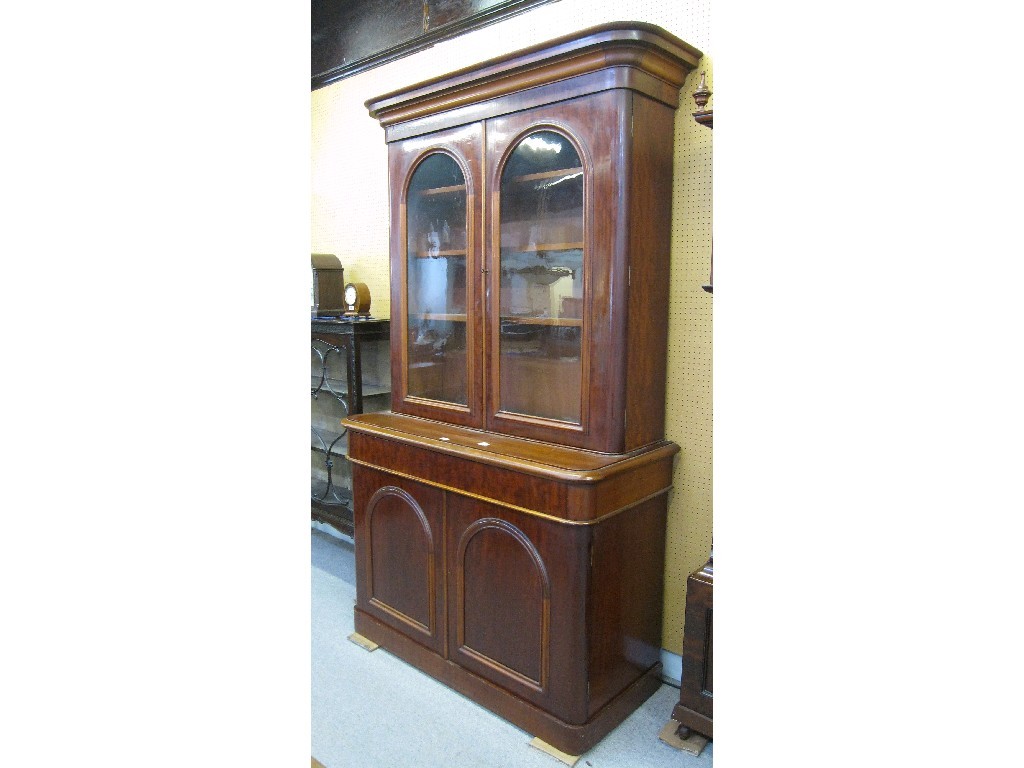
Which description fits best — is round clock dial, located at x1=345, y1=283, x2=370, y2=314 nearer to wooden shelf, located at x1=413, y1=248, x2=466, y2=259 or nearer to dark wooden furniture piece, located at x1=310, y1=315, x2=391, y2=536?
dark wooden furniture piece, located at x1=310, y1=315, x2=391, y2=536

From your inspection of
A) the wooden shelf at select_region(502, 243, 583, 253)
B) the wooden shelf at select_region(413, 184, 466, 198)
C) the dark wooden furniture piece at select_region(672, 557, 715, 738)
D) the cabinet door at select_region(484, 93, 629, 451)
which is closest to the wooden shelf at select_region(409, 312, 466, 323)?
the cabinet door at select_region(484, 93, 629, 451)

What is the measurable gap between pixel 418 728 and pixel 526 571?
1.91 feet

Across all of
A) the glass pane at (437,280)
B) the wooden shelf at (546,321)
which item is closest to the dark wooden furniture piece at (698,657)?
the wooden shelf at (546,321)

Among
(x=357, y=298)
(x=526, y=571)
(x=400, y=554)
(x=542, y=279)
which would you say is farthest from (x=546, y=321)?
(x=357, y=298)

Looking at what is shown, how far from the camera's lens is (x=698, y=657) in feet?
5.74

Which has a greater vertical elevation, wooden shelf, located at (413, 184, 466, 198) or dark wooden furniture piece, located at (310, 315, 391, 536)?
wooden shelf, located at (413, 184, 466, 198)

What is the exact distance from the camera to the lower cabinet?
5.84 ft

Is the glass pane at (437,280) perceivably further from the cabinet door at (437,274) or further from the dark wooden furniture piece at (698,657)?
the dark wooden furniture piece at (698,657)

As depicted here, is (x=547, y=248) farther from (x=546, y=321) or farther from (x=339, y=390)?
(x=339, y=390)

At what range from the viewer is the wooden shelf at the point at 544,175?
6.13 ft

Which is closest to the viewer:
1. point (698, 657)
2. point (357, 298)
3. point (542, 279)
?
point (698, 657)

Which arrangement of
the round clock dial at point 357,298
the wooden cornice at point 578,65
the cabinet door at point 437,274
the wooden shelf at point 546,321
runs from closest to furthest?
the wooden cornice at point 578,65
the wooden shelf at point 546,321
the cabinet door at point 437,274
the round clock dial at point 357,298

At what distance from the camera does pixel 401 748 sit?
1.86 meters
